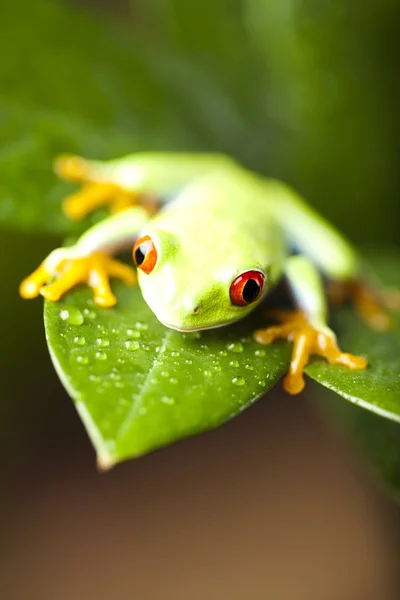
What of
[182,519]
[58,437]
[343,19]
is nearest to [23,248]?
[58,437]

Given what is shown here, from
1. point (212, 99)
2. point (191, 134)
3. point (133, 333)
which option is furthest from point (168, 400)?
point (212, 99)

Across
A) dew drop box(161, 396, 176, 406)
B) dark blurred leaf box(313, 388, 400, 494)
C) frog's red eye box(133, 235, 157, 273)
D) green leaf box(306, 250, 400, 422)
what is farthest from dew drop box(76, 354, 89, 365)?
dark blurred leaf box(313, 388, 400, 494)

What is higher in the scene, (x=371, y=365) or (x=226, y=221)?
(x=226, y=221)

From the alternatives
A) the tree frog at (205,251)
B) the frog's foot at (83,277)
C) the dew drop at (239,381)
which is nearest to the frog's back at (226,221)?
the tree frog at (205,251)

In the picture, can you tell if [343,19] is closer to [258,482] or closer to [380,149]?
[380,149]

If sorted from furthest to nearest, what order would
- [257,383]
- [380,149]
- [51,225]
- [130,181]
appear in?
[380,149], [130,181], [51,225], [257,383]

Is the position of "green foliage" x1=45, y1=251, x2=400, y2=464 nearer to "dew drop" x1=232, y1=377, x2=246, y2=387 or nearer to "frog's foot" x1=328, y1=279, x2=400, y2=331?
"dew drop" x1=232, y1=377, x2=246, y2=387

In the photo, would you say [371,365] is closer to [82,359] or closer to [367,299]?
[367,299]
